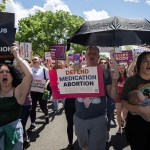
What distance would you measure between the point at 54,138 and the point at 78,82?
371 centimetres

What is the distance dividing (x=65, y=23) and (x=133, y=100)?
213ft

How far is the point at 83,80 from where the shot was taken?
5188mm

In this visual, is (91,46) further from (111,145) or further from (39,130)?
(39,130)

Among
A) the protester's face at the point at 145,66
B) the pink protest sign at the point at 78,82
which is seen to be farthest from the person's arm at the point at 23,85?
the protester's face at the point at 145,66

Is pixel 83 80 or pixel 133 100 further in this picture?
pixel 83 80

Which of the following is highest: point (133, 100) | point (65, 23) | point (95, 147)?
point (65, 23)

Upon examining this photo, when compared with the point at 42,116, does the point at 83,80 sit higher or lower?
higher

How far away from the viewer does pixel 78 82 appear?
5207 mm

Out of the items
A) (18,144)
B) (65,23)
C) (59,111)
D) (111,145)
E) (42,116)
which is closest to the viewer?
(18,144)

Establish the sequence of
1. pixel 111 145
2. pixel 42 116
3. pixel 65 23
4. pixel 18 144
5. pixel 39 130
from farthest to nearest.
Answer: pixel 65 23, pixel 42 116, pixel 39 130, pixel 111 145, pixel 18 144

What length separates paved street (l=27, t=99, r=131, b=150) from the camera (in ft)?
25.4

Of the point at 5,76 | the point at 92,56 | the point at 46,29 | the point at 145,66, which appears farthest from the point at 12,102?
the point at 46,29

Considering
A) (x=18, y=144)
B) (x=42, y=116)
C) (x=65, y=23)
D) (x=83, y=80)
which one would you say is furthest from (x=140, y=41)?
(x=65, y=23)

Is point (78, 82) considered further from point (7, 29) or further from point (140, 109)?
point (7, 29)
